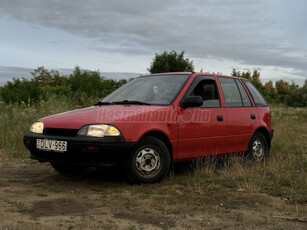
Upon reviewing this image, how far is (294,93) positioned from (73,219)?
64513 millimetres

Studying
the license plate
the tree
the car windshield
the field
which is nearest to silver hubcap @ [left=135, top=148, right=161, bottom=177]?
the field

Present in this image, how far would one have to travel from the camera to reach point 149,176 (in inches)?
216

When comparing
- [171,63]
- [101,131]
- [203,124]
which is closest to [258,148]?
[203,124]

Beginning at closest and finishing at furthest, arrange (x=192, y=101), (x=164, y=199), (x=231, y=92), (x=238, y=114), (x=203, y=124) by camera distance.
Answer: (x=164, y=199) → (x=192, y=101) → (x=203, y=124) → (x=238, y=114) → (x=231, y=92)

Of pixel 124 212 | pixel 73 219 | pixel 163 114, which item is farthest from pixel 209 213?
pixel 163 114

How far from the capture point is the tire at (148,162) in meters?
5.28

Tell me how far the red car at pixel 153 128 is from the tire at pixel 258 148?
0.02 m

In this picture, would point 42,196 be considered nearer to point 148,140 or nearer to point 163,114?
point 148,140

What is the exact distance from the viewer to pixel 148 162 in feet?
17.9

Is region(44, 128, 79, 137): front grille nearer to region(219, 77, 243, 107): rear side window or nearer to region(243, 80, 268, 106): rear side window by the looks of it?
region(219, 77, 243, 107): rear side window

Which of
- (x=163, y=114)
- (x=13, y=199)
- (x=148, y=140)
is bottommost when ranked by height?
(x=13, y=199)

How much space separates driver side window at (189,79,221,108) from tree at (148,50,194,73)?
38.3 meters

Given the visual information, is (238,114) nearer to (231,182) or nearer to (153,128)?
(231,182)

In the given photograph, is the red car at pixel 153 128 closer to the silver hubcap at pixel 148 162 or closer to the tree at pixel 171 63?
the silver hubcap at pixel 148 162
